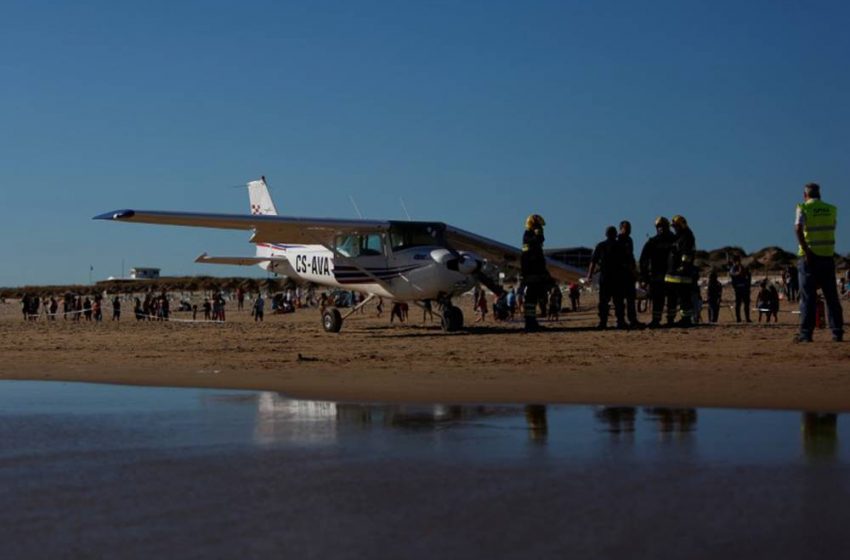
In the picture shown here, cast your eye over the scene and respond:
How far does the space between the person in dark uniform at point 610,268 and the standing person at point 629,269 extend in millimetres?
56

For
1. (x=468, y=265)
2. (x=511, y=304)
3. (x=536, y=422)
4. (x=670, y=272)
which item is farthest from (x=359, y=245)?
(x=536, y=422)

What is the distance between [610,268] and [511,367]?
6.65 meters

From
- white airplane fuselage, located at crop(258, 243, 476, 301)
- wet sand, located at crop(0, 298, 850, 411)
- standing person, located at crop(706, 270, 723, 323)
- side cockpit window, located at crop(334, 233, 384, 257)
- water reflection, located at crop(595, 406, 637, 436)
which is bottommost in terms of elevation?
water reflection, located at crop(595, 406, 637, 436)

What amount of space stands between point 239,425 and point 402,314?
28335 millimetres

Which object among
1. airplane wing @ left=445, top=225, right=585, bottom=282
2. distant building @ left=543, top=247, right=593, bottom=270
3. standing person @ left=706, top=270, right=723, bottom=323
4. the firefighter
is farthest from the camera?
distant building @ left=543, top=247, right=593, bottom=270

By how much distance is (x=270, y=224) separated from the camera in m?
25.3

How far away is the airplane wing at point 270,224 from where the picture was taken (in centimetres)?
2406

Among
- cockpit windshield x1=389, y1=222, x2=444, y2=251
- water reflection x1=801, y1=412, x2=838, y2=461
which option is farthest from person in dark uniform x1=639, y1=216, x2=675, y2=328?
water reflection x1=801, y1=412, x2=838, y2=461

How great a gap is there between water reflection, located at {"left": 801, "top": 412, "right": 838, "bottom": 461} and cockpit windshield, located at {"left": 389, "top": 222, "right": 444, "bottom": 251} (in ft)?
58.1

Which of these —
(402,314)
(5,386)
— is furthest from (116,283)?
(5,386)

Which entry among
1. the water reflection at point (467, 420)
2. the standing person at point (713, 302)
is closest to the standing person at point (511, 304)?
the standing person at point (713, 302)

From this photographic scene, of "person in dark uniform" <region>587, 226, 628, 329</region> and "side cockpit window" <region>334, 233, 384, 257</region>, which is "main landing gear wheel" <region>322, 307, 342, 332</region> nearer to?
"side cockpit window" <region>334, 233, 384, 257</region>

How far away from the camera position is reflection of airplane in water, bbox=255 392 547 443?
24.7ft

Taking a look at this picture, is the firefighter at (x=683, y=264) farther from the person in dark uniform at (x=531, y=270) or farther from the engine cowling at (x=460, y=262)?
the engine cowling at (x=460, y=262)
